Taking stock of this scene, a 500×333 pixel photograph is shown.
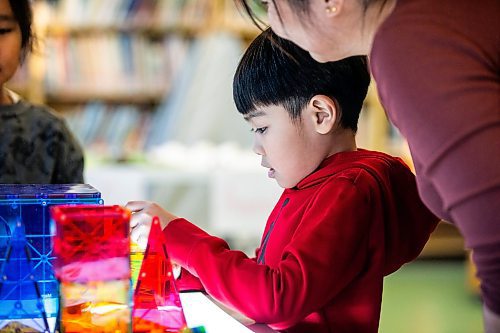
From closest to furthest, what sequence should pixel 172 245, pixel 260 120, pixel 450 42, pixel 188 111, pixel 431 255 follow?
pixel 450 42 < pixel 172 245 < pixel 260 120 < pixel 188 111 < pixel 431 255

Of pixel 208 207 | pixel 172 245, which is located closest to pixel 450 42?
pixel 172 245

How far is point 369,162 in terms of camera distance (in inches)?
41.3

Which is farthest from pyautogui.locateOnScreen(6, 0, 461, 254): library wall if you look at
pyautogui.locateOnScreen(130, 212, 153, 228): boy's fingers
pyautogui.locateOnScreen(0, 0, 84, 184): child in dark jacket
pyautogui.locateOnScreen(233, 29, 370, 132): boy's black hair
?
pyautogui.locateOnScreen(130, 212, 153, 228): boy's fingers

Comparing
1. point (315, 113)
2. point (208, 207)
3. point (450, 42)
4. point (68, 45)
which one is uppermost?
point (450, 42)

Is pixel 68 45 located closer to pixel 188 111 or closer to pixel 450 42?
pixel 188 111

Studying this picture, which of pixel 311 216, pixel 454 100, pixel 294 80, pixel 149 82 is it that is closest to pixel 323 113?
pixel 294 80

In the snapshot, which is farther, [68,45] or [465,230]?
[68,45]

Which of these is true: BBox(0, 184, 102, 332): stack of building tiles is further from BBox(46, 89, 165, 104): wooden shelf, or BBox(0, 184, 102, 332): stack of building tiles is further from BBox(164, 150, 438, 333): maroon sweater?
BBox(46, 89, 165, 104): wooden shelf

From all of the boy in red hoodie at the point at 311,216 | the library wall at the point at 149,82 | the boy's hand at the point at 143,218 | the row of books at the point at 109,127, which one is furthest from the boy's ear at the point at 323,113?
the row of books at the point at 109,127

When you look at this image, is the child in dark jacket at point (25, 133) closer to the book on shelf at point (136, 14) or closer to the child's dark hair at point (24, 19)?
the child's dark hair at point (24, 19)

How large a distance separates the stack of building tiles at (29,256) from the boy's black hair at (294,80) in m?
0.28

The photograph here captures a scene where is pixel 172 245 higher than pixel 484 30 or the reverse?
the reverse

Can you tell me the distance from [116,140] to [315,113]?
9.82 ft

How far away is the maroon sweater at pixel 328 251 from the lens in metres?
0.93
